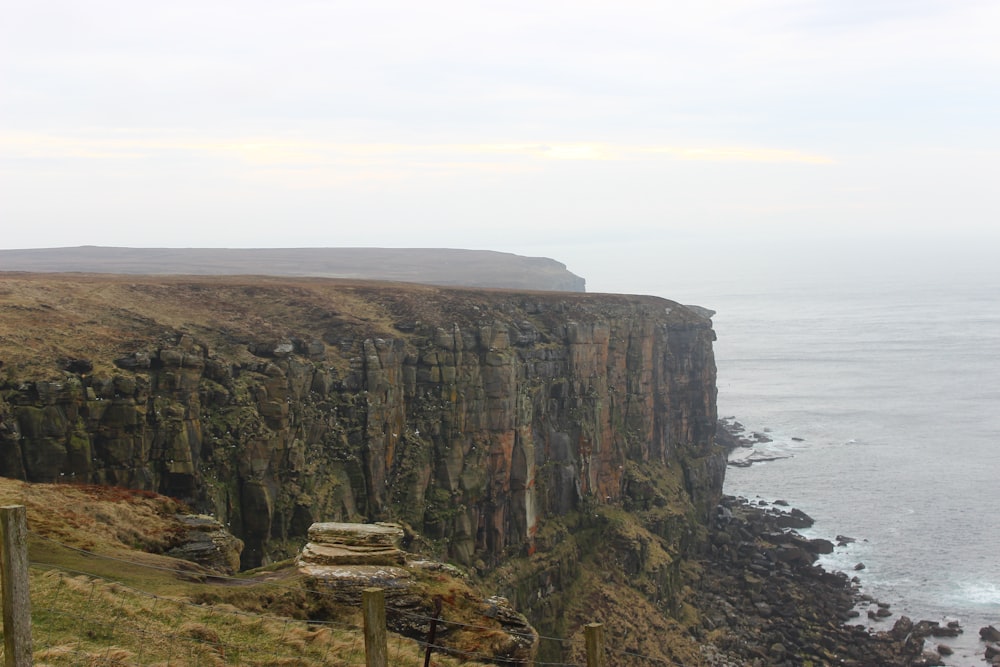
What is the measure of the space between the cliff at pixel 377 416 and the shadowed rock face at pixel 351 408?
11 cm

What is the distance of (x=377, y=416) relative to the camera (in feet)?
168

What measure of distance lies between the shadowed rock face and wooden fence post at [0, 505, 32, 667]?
23236 millimetres

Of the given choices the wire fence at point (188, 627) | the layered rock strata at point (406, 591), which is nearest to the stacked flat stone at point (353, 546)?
the layered rock strata at point (406, 591)

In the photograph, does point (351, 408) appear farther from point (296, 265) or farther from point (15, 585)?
point (296, 265)

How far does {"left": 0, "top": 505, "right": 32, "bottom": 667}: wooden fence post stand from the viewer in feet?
45.8

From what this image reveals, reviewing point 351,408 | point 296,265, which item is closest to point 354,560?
point 351,408

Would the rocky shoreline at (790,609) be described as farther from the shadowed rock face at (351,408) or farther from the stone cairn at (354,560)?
the stone cairn at (354,560)

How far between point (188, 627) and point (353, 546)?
561 cm

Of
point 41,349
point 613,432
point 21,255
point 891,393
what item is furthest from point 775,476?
point 21,255

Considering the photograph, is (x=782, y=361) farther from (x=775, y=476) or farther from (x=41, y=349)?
(x=41, y=349)

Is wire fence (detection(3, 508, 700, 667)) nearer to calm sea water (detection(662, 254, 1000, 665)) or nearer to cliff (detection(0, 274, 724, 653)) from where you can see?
cliff (detection(0, 274, 724, 653))

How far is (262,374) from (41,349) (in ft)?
34.0

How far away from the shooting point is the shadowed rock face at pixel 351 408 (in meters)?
39.4

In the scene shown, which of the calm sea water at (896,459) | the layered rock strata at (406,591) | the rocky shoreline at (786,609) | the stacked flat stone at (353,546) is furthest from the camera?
the calm sea water at (896,459)
